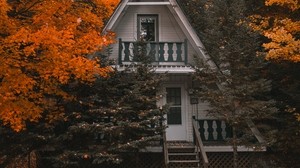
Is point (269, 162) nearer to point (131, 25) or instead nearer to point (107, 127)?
point (107, 127)

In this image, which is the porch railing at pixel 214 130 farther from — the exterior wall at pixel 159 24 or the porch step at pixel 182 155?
the exterior wall at pixel 159 24

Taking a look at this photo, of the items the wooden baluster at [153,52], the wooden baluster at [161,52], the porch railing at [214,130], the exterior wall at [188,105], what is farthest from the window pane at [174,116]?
the wooden baluster at [153,52]

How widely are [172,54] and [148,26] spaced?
2448 mm

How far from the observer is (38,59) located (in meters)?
14.5

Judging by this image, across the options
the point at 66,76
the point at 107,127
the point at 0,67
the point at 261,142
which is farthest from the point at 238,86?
the point at 0,67

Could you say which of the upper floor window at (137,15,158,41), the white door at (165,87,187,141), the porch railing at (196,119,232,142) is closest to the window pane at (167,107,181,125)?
the white door at (165,87,187,141)

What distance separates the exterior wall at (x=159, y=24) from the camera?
1884cm

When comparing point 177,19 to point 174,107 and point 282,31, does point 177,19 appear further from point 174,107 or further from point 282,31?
point 282,31

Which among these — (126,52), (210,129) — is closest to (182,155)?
(210,129)

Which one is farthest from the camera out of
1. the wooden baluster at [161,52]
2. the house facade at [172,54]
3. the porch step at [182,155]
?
the wooden baluster at [161,52]

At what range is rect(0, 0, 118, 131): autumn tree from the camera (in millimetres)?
13289

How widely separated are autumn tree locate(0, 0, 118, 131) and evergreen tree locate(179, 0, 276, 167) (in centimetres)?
432

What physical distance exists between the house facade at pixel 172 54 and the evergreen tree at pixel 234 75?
4.38 ft

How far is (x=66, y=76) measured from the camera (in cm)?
1393
